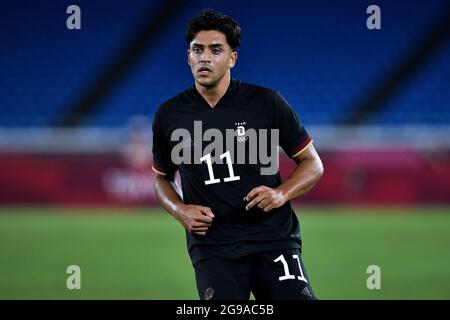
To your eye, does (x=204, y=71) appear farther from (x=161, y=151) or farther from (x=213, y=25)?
(x=161, y=151)

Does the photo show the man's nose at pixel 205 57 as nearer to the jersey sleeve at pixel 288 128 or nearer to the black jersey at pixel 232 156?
the black jersey at pixel 232 156

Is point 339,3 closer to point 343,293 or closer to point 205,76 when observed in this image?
point 343,293

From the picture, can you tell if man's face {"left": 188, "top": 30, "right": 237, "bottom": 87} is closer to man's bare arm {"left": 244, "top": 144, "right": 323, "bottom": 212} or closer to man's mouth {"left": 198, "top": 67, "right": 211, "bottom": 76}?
man's mouth {"left": 198, "top": 67, "right": 211, "bottom": 76}

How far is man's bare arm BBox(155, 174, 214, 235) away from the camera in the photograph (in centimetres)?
420

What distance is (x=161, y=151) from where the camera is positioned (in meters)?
4.73

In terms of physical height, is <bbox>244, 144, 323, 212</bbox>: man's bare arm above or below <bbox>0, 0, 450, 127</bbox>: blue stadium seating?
below

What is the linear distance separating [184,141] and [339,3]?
1392 cm

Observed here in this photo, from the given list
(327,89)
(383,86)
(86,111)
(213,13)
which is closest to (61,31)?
(86,111)

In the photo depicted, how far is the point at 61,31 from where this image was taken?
690 inches

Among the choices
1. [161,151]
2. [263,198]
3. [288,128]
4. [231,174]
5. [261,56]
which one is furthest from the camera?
[261,56]

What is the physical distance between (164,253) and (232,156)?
20.1 feet

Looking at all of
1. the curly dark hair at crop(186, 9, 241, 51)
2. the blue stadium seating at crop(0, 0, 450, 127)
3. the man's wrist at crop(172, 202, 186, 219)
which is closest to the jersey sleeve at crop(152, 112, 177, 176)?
the man's wrist at crop(172, 202, 186, 219)

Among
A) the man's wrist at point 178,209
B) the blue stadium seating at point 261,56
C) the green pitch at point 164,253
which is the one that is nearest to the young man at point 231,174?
the man's wrist at point 178,209

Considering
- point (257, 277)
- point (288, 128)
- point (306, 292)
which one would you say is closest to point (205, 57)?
point (288, 128)
